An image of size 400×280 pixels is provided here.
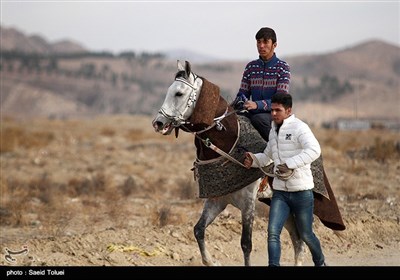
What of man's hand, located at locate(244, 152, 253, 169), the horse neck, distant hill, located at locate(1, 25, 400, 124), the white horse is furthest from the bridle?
distant hill, located at locate(1, 25, 400, 124)

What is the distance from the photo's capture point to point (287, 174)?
6.83 meters

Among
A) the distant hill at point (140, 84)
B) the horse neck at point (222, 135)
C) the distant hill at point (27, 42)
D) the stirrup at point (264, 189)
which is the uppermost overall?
the horse neck at point (222, 135)

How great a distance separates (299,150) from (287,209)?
0.61 meters

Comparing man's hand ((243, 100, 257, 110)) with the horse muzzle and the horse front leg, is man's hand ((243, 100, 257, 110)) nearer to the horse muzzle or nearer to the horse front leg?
the horse muzzle

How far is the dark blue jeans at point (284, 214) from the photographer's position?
6.95m

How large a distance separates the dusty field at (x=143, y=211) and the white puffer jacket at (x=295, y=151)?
102 inches

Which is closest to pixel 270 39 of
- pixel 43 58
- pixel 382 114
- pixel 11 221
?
pixel 11 221

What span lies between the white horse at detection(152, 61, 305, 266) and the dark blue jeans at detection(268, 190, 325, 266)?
0.70m

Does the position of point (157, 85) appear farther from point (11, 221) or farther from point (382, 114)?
point (11, 221)

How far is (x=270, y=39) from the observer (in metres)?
7.73

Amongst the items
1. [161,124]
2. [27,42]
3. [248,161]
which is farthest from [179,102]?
[27,42]

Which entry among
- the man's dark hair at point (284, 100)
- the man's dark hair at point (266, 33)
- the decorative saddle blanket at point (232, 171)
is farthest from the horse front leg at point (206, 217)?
the man's dark hair at point (266, 33)

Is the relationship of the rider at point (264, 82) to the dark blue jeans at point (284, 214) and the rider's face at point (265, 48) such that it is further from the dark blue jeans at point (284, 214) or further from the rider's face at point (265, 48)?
the dark blue jeans at point (284, 214)

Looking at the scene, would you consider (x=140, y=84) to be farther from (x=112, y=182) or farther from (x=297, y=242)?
(x=297, y=242)
